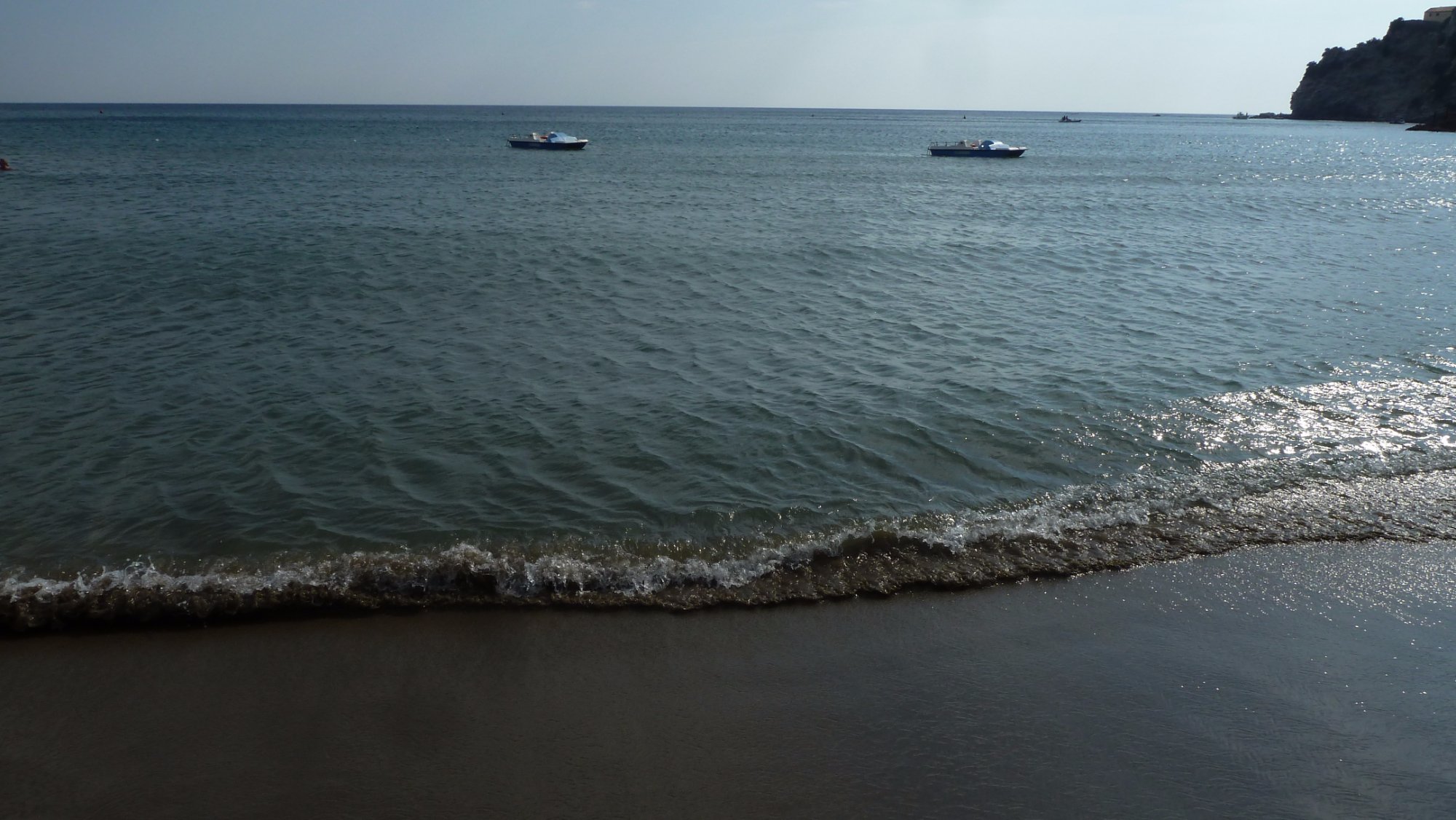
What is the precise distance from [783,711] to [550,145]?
7399 cm

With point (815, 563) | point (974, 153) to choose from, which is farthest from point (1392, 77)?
point (815, 563)

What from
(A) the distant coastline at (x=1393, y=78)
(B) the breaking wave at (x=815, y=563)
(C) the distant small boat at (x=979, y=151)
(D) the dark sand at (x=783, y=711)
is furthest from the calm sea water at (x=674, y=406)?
(A) the distant coastline at (x=1393, y=78)

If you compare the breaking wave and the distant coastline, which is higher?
the distant coastline

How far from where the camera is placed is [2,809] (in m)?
5.28

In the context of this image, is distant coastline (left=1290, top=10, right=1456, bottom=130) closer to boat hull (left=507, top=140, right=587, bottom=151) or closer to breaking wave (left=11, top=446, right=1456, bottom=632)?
boat hull (left=507, top=140, right=587, bottom=151)

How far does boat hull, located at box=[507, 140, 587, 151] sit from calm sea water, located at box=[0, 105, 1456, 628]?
45.5 meters

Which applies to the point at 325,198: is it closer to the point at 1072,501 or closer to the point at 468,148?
the point at 1072,501

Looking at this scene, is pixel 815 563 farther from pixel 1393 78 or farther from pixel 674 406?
pixel 1393 78

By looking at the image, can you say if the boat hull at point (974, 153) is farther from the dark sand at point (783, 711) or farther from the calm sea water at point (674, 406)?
the dark sand at point (783, 711)

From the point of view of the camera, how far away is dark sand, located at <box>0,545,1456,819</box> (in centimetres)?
536

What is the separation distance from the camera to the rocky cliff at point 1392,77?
135m

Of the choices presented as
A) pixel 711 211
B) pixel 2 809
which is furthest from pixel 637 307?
pixel 711 211

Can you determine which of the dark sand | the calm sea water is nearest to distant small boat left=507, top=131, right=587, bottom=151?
the calm sea water

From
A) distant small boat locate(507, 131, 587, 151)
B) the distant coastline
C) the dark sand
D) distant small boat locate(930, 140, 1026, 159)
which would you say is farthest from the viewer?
the distant coastline
